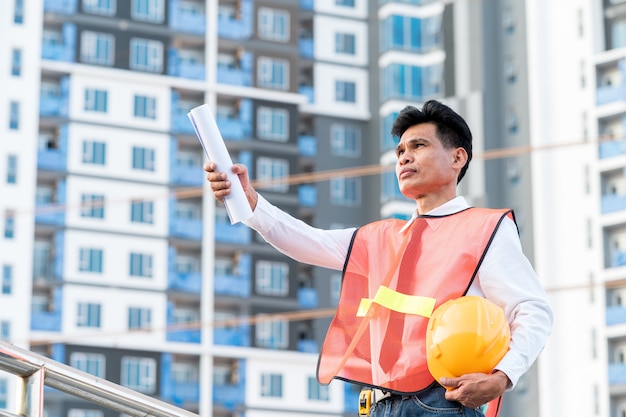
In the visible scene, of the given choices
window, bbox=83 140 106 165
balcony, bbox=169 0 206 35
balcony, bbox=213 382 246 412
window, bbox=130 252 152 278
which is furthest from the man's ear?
balcony, bbox=169 0 206 35

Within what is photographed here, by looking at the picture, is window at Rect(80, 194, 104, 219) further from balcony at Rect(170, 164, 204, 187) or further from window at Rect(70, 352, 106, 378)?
window at Rect(70, 352, 106, 378)

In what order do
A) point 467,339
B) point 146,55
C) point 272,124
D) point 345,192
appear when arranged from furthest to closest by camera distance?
point 345,192
point 272,124
point 146,55
point 467,339

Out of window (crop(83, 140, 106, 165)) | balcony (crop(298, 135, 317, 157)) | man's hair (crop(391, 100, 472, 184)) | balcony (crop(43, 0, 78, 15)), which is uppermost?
balcony (crop(43, 0, 78, 15))

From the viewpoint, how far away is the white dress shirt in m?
4.43

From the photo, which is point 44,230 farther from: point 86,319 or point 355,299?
point 355,299

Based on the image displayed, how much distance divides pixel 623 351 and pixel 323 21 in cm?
1707

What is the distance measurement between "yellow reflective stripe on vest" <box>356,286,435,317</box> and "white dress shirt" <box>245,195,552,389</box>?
0.45ft

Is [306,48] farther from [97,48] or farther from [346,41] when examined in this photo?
[97,48]

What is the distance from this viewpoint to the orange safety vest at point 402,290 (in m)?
4.49

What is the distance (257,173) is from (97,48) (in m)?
7.06

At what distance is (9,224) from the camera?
55156 millimetres

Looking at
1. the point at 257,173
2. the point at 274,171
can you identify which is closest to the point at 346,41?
the point at 274,171

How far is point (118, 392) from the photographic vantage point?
14.6ft

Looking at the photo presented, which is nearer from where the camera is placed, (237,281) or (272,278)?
(237,281)
